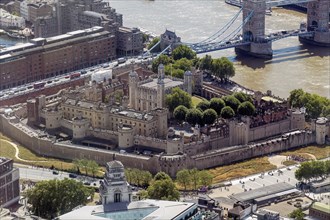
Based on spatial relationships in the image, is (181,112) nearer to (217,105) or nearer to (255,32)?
(217,105)

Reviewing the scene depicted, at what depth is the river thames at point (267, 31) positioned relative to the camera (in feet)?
206

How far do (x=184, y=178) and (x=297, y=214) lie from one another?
6590 mm

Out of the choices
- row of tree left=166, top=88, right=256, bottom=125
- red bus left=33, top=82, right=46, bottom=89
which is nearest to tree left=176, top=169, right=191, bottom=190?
row of tree left=166, top=88, right=256, bottom=125

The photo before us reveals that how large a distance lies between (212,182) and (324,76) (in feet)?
72.8

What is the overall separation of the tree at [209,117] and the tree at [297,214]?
13012mm

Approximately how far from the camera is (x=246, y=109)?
5194 centimetres

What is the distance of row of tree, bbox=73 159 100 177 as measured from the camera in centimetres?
4469

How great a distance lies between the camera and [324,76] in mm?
64125

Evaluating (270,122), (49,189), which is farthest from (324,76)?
(49,189)

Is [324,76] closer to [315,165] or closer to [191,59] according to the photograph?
[191,59]

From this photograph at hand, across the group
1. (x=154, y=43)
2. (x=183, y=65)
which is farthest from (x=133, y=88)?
(x=154, y=43)

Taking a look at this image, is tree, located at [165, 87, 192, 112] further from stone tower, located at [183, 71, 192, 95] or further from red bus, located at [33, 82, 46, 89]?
red bus, located at [33, 82, 46, 89]

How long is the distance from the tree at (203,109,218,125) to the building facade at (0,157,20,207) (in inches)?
495

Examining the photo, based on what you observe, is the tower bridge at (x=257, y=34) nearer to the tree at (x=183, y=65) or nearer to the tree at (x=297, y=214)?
the tree at (x=183, y=65)
